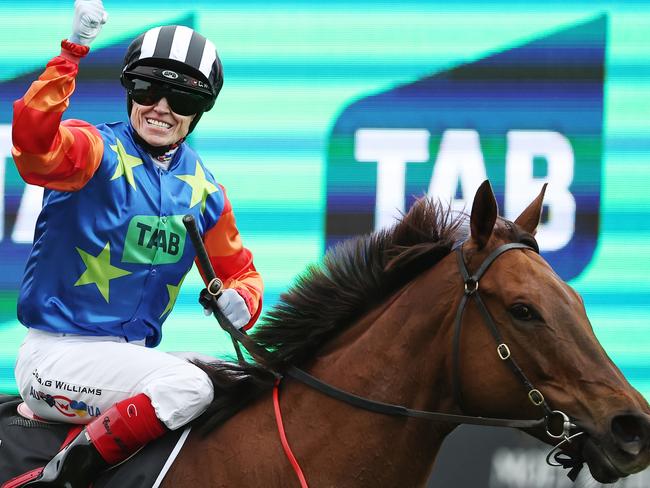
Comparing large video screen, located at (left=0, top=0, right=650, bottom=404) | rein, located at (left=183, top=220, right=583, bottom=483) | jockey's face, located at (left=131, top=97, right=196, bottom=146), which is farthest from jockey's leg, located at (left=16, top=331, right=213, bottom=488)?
large video screen, located at (left=0, top=0, right=650, bottom=404)

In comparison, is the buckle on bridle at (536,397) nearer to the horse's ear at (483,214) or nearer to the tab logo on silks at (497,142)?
the horse's ear at (483,214)

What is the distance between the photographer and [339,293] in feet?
8.47

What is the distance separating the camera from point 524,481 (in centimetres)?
427

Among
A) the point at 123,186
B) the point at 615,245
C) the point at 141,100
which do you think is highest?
the point at 141,100

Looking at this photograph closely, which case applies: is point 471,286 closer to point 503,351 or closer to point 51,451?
point 503,351

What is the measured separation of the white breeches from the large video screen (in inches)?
75.6

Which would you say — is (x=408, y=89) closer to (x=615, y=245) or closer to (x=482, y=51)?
(x=482, y=51)

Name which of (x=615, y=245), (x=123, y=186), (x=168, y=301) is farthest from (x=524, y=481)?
(x=123, y=186)

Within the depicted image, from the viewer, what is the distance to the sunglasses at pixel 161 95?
2.71m

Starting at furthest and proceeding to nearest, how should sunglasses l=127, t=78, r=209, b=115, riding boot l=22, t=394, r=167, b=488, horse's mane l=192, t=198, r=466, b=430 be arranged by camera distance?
sunglasses l=127, t=78, r=209, b=115 → horse's mane l=192, t=198, r=466, b=430 → riding boot l=22, t=394, r=167, b=488

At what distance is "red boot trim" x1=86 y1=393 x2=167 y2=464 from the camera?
2.35 m

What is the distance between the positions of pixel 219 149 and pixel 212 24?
626mm

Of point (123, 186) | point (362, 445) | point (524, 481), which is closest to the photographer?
point (362, 445)

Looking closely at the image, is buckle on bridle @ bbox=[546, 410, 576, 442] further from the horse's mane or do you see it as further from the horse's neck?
the horse's mane
